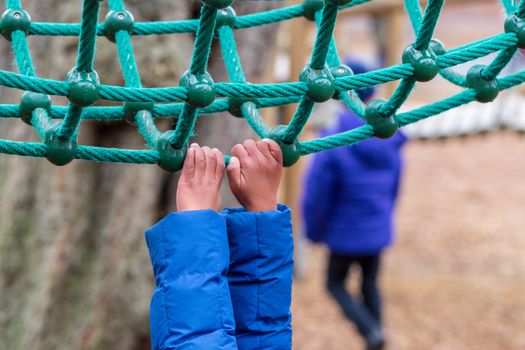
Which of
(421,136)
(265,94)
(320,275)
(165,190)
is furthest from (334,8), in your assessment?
(320,275)

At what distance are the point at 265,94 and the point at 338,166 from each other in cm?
153

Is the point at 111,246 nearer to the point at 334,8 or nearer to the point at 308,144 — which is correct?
the point at 308,144

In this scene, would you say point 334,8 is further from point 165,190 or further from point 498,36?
point 165,190

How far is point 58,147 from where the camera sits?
2.87ft

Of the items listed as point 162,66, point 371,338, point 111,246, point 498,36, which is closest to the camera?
point 498,36

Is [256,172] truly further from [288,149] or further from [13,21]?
[13,21]

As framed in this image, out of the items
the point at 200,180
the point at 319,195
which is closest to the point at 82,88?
the point at 200,180

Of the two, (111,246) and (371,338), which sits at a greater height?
(111,246)

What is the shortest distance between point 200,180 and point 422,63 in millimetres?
289

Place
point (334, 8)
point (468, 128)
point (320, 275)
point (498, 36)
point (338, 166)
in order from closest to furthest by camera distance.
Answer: point (334, 8) → point (498, 36) → point (338, 166) → point (468, 128) → point (320, 275)

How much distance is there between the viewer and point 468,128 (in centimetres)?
305

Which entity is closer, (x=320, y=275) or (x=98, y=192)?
(x=98, y=192)

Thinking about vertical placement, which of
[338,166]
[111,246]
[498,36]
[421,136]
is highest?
[421,136]

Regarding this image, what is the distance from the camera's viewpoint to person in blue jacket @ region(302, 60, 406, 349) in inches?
92.1
